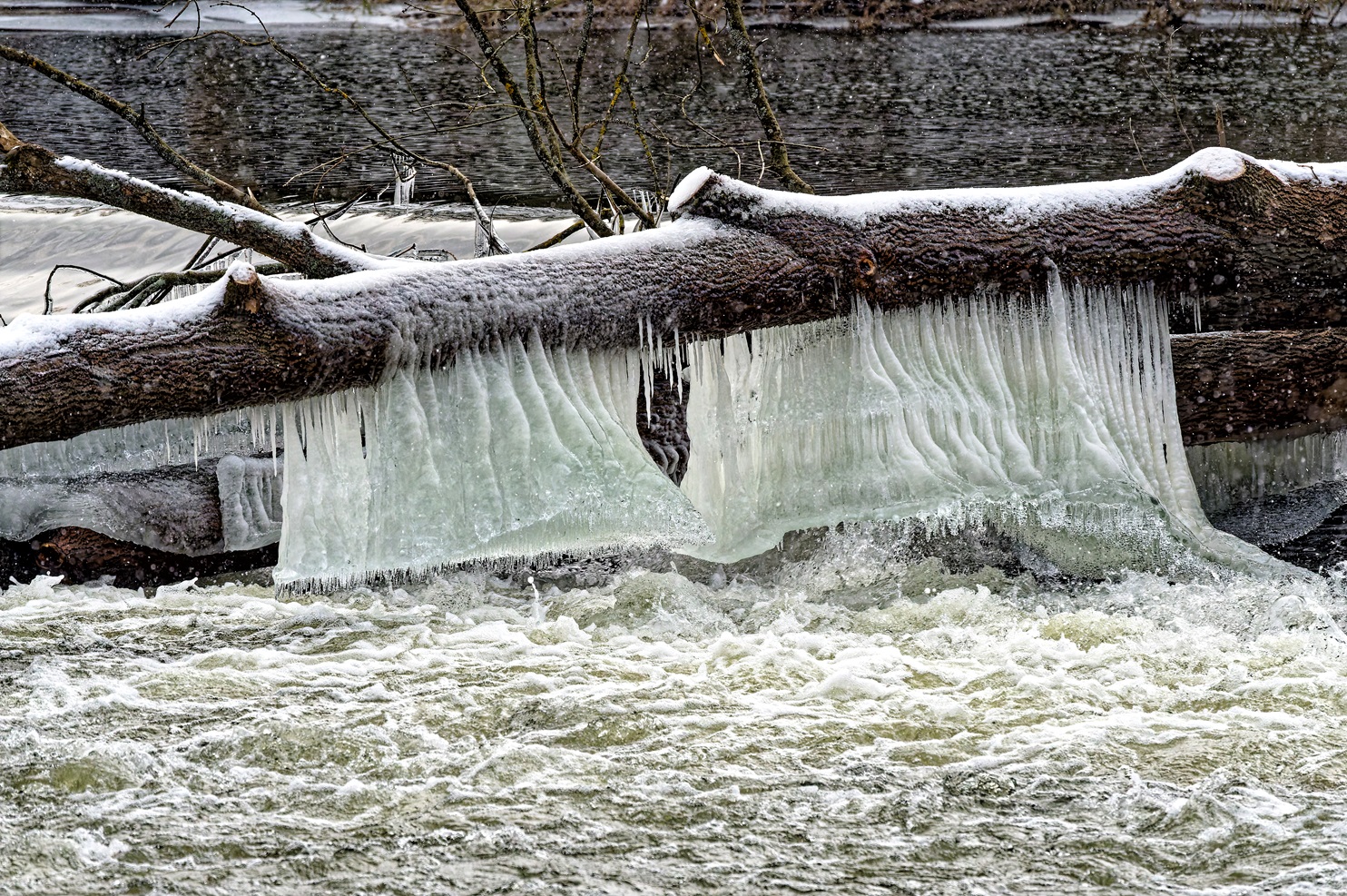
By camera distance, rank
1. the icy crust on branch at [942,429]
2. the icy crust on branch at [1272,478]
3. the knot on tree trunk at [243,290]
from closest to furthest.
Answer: the knot on tree trunk at [243,290]
the icy crust on branch at [942,429]
the icy crust on branch at [1272,478]

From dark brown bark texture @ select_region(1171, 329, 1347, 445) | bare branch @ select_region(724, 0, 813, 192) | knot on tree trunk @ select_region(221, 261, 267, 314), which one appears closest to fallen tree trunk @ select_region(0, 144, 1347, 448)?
knot on tree trunk @ select_region(221, 261, 267, 314)

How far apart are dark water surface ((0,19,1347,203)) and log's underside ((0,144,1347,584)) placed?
5.69 m

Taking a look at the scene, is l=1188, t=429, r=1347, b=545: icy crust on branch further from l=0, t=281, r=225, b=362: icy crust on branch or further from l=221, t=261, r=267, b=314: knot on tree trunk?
l=0, t=281, r=225, b=362: icy crust on branch

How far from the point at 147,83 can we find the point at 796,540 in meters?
16.4

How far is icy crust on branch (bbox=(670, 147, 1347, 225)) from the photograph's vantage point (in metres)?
4.47

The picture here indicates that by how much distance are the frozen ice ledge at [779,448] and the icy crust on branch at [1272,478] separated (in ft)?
2.80

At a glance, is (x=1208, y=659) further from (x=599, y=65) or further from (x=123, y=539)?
(x=599, y=65)

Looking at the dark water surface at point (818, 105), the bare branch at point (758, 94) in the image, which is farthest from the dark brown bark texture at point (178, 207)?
the dark water surface at point (818, 105)

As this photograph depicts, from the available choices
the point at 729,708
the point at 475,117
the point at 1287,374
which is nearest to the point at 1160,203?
the point at 1287,374

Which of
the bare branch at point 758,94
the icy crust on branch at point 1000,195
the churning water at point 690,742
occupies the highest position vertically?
the bare branch at point 758,94

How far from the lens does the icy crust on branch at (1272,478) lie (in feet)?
18.9

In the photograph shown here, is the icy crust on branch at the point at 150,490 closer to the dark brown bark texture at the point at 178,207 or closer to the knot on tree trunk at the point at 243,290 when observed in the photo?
the dark brown bark texture at the point at 178,207

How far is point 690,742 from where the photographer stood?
11.9 ft

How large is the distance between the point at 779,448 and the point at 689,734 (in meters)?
1.40
